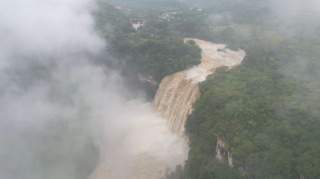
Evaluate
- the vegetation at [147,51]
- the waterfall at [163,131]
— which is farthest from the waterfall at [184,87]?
the vegetation at [147,51]

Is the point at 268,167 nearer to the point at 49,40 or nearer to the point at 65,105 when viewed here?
the point at 65,105

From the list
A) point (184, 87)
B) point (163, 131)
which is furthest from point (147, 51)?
point (163, 131)

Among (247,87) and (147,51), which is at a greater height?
(247,87)

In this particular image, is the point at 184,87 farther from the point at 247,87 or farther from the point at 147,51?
the point at 147,51

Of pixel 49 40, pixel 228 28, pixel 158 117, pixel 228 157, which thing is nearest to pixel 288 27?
pixel 228 28

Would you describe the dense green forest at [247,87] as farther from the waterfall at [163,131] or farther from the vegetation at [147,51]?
the waterfall at [163,131]

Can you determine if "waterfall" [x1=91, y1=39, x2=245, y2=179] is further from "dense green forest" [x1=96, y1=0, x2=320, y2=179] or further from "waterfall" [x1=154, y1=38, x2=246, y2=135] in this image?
"dense green forest" [x1=96, y1=0, x2=320, y2=179]
